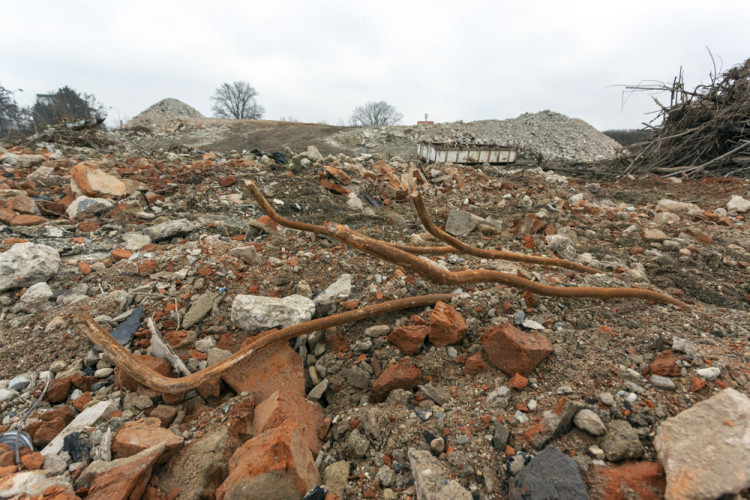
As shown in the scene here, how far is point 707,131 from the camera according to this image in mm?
7699

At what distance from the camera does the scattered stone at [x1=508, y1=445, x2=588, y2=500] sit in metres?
1.03

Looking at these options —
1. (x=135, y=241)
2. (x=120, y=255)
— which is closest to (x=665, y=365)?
(x=120, y=255)

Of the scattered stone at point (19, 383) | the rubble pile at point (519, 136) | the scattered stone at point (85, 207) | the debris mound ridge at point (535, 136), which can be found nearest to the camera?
the scattered stone at point (19, 383)

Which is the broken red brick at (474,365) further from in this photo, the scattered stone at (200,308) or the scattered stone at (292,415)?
the scattered stone at (200,308)

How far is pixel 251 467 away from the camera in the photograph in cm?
117

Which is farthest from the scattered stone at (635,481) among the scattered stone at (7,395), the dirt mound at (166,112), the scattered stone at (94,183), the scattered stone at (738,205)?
the dirt mound at (166,112)

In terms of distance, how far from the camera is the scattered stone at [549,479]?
103 cm

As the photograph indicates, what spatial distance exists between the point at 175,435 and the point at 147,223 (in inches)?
148

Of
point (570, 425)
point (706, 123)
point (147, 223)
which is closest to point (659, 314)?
point (570, 425)

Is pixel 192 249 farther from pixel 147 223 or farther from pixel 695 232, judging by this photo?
pixel 695 232

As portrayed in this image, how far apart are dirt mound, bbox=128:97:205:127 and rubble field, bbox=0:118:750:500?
21.9m

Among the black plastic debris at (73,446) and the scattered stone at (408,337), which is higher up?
the scattered stone at (408,337)

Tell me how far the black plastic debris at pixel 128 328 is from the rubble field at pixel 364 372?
0.04 ft

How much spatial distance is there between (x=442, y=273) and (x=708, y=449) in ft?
3.41
